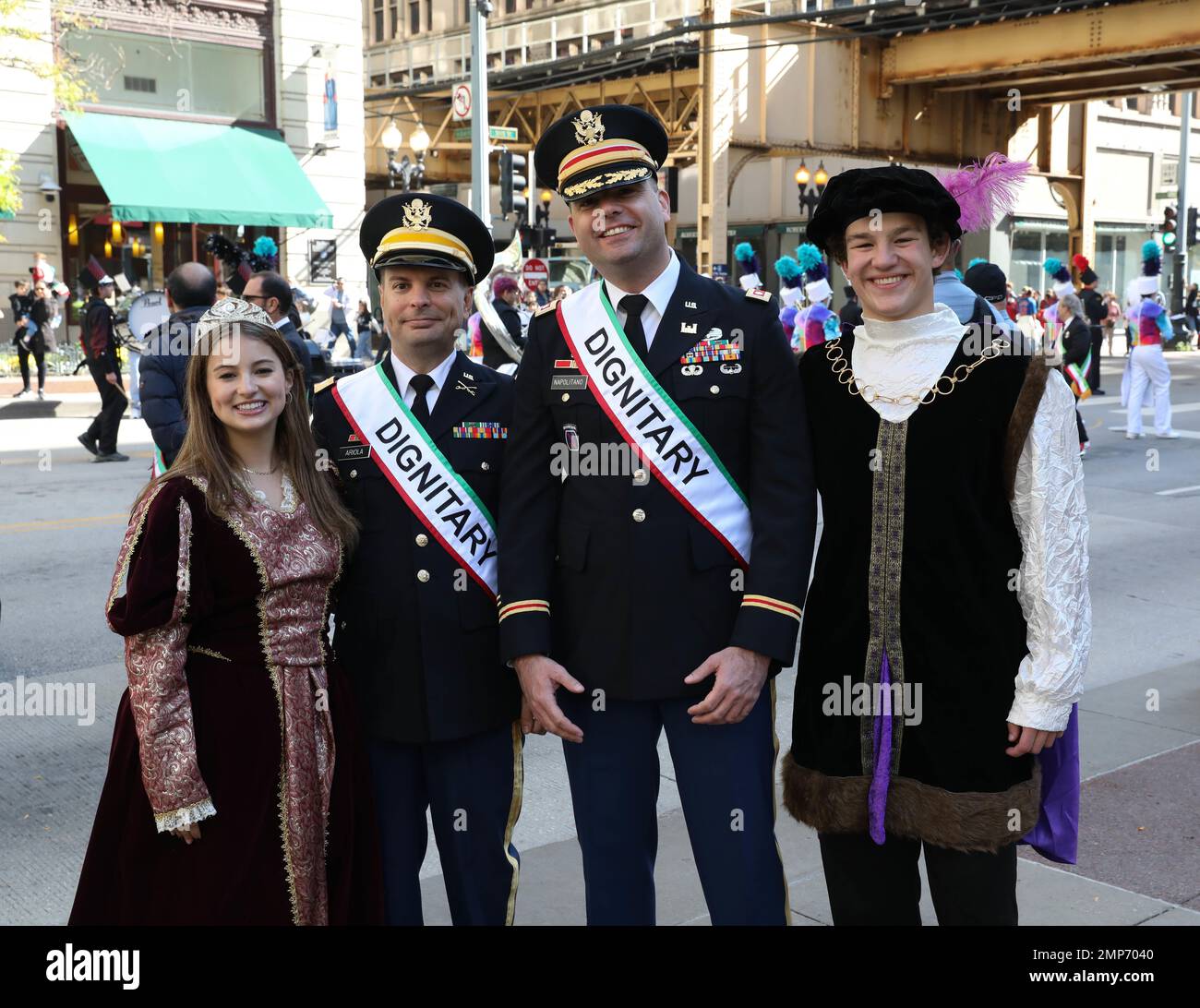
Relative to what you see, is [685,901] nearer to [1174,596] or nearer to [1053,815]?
[1053,815]

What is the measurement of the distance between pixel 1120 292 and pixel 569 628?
42.3 metres

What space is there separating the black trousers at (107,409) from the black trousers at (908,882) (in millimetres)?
11625

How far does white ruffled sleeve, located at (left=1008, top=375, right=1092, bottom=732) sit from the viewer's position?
2.51 meters

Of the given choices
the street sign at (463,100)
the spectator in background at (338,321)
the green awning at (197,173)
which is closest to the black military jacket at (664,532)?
the street sign at (463,100)

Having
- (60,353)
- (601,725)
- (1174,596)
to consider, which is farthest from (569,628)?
(60,353)

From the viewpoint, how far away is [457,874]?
2.97 metres

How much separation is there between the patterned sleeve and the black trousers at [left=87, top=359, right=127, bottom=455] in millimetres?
10981

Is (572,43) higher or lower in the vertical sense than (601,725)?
higher

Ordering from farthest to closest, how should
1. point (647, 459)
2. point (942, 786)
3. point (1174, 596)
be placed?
1. point (1174, 596)
2. point (647, 459)
3. point (942, 786)

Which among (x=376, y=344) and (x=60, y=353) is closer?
(x=60, y=353)

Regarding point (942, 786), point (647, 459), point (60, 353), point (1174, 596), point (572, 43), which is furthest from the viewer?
point (572, 43)

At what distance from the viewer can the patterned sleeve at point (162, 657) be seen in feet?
8.51

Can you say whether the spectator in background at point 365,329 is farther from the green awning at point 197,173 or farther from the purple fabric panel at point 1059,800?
the purple fabric panel at point 1059,800

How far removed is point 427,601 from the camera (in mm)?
2951
